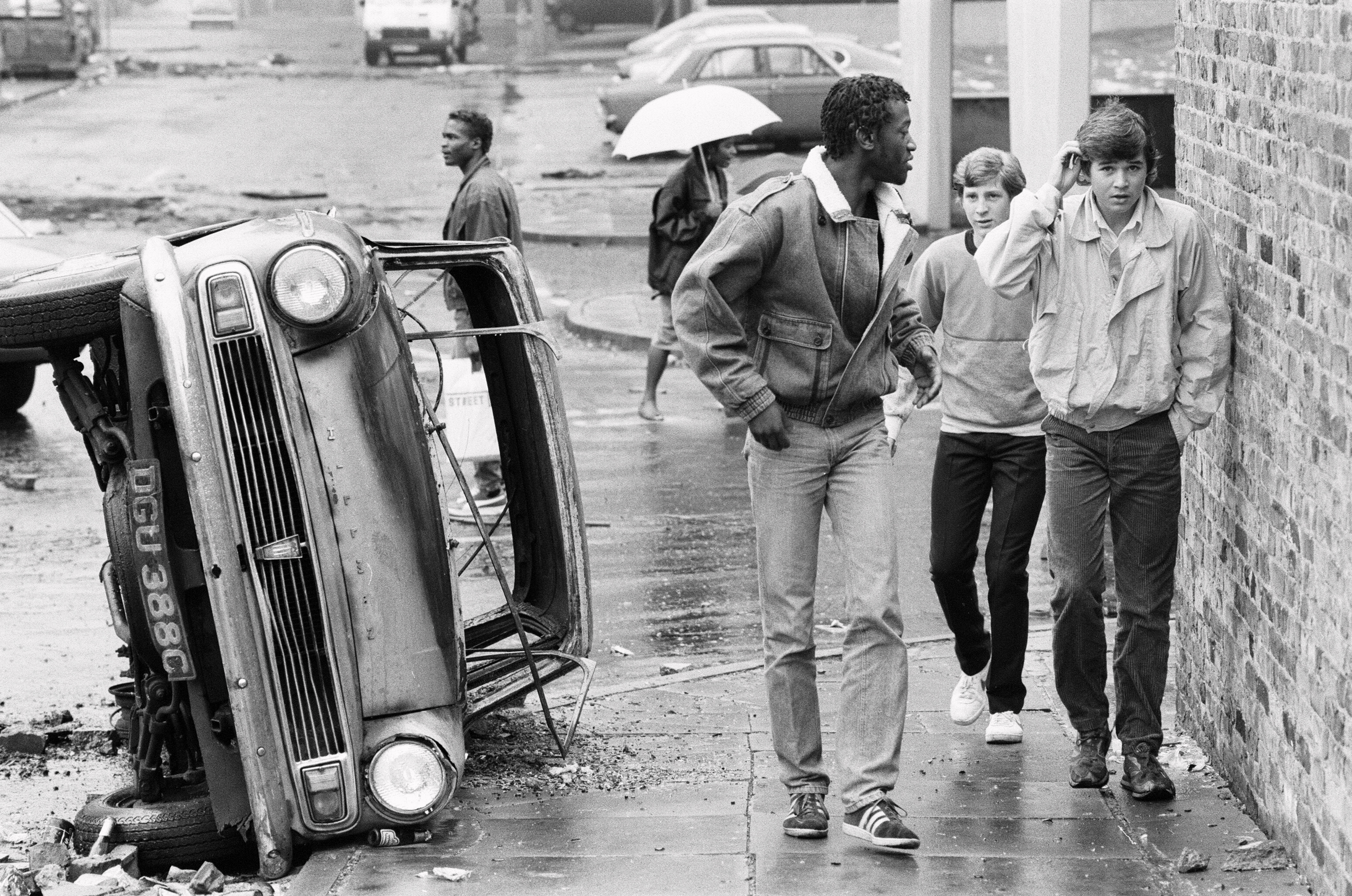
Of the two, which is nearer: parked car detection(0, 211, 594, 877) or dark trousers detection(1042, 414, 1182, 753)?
parked car detection(0, 211, 594, 877)

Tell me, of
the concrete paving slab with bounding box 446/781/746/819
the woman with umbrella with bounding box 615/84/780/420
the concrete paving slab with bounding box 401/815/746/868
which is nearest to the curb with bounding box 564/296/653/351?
the woman with umbrella with bounding box 615/84/780/420

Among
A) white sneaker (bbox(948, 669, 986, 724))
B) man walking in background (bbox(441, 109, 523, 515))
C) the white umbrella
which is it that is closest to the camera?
white sneaker (bbox(948, 669, 986, 724))

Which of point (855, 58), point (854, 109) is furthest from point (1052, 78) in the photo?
point (855, 58)

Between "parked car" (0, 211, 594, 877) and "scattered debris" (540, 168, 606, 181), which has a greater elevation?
"parked car" (0, 211, 594, 877)

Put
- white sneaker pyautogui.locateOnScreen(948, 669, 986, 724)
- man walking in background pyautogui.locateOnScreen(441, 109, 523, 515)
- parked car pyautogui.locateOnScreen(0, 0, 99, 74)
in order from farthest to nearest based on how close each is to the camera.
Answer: parked car pyautogui.locateOnScreen(0, 0, 99, 74) < man walking in background pyautogui.locateOnScreen(441, 109, 523, 515) < white sneaker pyautogui.locateOnScreen(948, 669, 986, 724)

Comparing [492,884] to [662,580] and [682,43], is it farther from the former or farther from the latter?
[682,43]

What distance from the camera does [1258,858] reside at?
4.91 m

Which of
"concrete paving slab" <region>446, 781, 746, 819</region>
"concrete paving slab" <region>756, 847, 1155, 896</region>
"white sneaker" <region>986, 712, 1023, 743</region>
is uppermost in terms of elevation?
"concrete paving slab" <region>756, 847, 1155, 896</region>

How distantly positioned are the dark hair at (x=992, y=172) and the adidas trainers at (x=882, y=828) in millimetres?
2080

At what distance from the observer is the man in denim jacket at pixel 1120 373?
521 cm

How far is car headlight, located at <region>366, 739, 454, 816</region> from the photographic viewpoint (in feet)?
17.0

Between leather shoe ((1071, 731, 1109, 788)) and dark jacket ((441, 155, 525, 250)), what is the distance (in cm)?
528

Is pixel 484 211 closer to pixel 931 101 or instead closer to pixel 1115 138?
pixel 1115 138

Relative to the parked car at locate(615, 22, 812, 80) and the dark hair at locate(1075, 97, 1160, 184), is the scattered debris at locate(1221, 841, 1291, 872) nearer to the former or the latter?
the dark hair at locate(1075, 97, 1160, 184)
